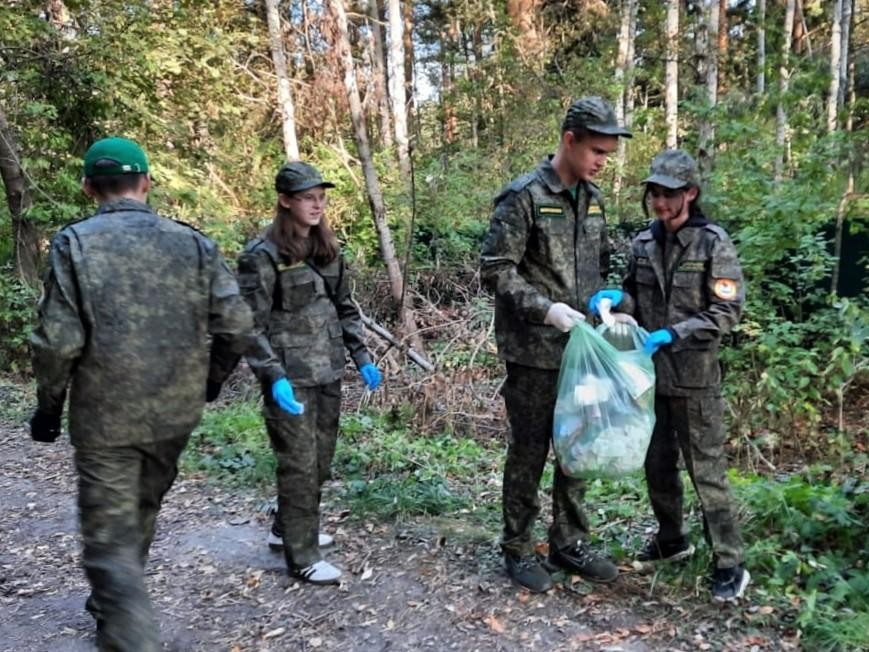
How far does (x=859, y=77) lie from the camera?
399 inches

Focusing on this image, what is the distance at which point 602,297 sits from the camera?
10.6 feet

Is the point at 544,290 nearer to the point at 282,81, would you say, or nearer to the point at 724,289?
the point at 724,289

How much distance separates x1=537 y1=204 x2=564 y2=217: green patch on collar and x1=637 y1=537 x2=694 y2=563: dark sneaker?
1702 mm

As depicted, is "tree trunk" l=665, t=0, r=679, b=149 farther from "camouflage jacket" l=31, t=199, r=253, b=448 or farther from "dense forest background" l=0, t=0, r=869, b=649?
"camouflage jacket" l=31, t=199, r=253, b=448

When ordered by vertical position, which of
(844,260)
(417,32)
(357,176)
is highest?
(417,32)

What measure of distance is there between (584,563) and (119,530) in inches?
82.8

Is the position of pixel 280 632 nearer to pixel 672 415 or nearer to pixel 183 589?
pixel 183 589

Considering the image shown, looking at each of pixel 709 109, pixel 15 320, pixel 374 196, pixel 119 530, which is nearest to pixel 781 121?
pixel 709 109

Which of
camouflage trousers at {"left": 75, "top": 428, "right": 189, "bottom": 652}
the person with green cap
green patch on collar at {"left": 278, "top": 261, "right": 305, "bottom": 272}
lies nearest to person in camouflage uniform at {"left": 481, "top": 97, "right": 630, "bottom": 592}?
the person with green cap

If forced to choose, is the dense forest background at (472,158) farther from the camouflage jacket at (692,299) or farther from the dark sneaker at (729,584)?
the camouflage jacket at (692,299)

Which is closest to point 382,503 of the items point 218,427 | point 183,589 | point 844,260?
point 183,589

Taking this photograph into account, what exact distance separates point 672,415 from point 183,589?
2.63 meters

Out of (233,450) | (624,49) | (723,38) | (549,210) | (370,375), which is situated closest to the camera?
(549,210)

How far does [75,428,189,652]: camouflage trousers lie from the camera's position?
2346mm
